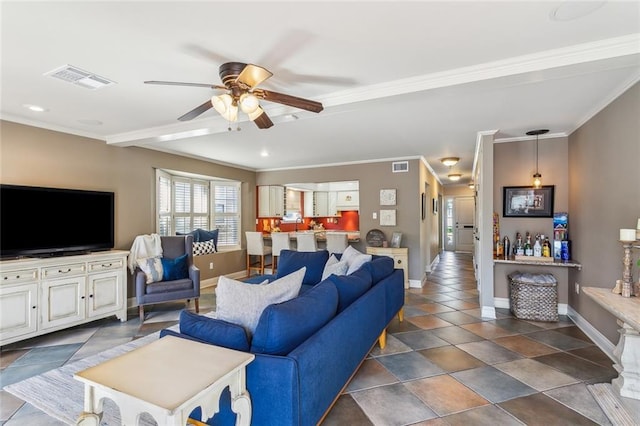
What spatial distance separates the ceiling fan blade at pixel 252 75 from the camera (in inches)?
78.5

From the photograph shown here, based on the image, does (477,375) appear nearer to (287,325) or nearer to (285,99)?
(287,325)

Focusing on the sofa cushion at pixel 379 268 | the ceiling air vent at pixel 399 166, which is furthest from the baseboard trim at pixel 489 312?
the ceiling air vent at pixel 399 166

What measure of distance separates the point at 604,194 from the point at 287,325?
341cm

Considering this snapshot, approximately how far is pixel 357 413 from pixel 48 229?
12.6 ft

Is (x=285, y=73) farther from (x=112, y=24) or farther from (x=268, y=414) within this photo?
(x=268, y=414)

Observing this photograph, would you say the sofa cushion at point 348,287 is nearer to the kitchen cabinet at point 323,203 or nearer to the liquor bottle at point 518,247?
the liquor bottle at point 518,247

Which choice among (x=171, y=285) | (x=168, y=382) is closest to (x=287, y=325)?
(x=168, y=382)

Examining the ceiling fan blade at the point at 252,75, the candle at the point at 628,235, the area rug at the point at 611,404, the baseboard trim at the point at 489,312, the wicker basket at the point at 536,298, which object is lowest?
the area rug at the point at 611,404

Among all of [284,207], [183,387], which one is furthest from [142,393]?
[284,207]

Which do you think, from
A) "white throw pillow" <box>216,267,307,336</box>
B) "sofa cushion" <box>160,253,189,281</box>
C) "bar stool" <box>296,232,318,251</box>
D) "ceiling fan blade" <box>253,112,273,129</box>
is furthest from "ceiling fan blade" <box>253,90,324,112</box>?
"bar stool" <box>296,232,318,251</box>

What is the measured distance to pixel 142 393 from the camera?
121 centimetres

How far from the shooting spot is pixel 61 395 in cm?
238

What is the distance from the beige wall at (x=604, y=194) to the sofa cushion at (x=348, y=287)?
2250 mm

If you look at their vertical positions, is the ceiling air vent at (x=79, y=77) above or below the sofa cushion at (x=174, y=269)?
above
